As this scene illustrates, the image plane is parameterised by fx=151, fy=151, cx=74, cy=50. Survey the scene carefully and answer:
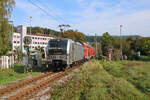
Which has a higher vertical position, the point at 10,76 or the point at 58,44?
the point at 58,44

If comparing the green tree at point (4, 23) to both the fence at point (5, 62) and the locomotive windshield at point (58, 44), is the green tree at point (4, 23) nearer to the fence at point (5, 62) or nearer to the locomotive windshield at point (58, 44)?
the fence at point (5, 62)

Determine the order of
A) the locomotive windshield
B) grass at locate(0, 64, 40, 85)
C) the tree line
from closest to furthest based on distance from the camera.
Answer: grass at locate(0, 64, 40, 85)
the locomotive windshield
the tree line

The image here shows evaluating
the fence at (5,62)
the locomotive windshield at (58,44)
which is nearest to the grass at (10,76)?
the fence at (5,62)

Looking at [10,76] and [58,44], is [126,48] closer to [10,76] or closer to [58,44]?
[58,44]

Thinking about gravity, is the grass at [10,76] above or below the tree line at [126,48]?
below

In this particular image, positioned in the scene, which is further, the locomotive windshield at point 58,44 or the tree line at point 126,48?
the tree line at point 126,48

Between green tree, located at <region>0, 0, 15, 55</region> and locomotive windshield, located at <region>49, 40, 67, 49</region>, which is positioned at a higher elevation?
green tree, located at <region>0, 0, 15, 55</region>

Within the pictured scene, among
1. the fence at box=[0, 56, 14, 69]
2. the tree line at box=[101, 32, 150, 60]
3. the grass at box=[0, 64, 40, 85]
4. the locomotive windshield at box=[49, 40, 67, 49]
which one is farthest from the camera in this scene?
the tree line at box=[101, 32, 150, 60]

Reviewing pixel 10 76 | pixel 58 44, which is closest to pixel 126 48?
pixel 58 44

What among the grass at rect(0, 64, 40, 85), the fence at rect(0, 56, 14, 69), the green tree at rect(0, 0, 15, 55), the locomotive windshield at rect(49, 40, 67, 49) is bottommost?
the grass at rect(0, 64, 40, 85)

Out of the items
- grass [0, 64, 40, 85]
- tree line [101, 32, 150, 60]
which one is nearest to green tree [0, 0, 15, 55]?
grass [0, 64, 40, 85]

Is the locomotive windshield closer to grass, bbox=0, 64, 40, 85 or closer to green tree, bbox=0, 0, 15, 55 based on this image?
grass, bbox=0, 64, 40, 85

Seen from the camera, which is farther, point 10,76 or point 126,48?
point 126,48

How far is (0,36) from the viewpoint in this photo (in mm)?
15961
